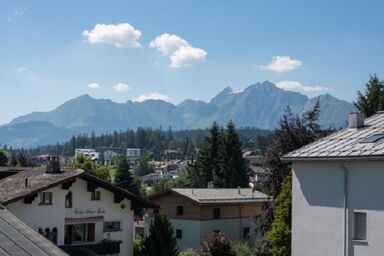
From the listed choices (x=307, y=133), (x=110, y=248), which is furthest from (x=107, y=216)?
(x=307, y=133)

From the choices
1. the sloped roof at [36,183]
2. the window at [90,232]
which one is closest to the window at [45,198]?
the sloped roof at [36,183]

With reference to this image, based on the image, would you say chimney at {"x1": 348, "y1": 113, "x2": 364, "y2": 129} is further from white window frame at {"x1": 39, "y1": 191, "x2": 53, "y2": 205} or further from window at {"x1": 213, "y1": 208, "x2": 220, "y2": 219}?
window at {"x1": 213, "y1": 208, "x2": 220, "y2": 219}

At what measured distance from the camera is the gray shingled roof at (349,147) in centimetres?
1944

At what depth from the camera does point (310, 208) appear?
861 inches

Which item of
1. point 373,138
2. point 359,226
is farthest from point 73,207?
point 373,138

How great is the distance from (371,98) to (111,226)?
18.4 m

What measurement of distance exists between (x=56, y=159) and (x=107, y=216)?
4.34 metres

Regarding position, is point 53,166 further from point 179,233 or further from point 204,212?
point 179,233

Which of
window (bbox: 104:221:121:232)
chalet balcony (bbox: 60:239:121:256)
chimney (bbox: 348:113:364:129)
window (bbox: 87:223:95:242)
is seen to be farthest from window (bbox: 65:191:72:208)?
chimney (bbox: 348:113:364:129)

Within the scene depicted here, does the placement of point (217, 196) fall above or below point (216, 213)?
above

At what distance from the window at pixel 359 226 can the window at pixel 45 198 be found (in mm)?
17383

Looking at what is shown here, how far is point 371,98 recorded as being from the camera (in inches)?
1569

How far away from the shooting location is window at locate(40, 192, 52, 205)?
31844mm

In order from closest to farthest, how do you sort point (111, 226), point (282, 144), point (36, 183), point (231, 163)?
point (36, 183), point (282, 144), point (111, 226), point (231, 163)
